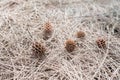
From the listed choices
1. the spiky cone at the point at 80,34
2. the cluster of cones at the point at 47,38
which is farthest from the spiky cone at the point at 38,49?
the spiky cone at the point at 80,34

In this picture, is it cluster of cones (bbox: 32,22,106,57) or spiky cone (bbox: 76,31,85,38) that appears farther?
spiky cone (bbox: 76,31,85,38)

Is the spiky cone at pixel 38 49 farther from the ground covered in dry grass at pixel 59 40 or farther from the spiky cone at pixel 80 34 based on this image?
the spiky cone at pixel 80 34

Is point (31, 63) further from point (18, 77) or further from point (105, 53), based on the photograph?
point (105, 53)

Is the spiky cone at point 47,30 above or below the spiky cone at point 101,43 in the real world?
above

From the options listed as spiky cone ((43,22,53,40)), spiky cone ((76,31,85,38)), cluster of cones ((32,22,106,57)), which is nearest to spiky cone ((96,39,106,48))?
cluster of cones ((32,22,106,57))

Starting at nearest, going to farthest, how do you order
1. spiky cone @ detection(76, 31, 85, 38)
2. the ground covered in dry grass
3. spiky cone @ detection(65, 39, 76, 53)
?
1. the ground covered in dry grass
2. spiky cone @ detection(65, 39, 76, 53)
3. spiky cone @ detection(76, 31, 85, 38)

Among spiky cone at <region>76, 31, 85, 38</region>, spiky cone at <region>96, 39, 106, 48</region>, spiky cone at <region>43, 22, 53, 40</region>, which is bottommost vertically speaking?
spiky cone at <region>96, 39, 106, 48</region>

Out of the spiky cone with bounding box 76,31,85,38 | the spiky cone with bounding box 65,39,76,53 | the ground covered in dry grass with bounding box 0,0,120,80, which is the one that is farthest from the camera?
the spiky cone with bounding box 76,31,85,38

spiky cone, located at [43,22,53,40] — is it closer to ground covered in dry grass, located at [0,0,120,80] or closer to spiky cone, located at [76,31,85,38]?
ground covered in dry grass, located at [0,0,120,80]

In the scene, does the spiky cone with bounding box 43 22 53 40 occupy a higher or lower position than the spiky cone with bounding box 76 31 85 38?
higher
